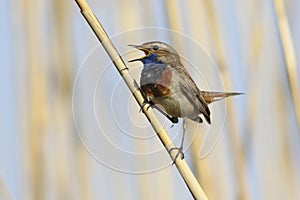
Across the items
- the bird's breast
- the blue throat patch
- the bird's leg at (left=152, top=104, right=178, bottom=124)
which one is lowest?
the bird's leg at (left=152, top=104, right=178, bottom=124)

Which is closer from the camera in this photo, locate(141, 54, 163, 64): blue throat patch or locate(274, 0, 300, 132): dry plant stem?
locate(141, 54, 163, 64): blue throat patch

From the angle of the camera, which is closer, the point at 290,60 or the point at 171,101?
the point at 171,101

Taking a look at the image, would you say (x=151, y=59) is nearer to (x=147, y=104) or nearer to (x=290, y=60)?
(x=147, y=104)

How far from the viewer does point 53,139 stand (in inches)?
47.0

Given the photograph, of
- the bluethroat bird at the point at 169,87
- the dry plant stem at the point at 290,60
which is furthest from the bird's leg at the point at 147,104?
the dry plant stem at the point at 290,60

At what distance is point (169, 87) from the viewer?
2.46 feet

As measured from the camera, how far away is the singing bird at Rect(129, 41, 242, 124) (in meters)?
0.72

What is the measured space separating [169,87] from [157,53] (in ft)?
0.17

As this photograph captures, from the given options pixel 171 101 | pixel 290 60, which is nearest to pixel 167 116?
pixel 171 101

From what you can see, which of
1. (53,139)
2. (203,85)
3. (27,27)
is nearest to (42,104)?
(53,139)

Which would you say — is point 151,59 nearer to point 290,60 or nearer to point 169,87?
point 169,87

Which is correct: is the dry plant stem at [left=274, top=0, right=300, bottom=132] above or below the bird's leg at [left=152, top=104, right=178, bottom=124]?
above

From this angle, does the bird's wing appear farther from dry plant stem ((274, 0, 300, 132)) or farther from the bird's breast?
dry plant stem ((274, 0, 300, 132))

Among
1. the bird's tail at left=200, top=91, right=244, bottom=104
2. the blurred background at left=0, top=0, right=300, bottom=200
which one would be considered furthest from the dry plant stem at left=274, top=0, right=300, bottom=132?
the bird's tail at left=200, top=91, right=244, bottom=104
